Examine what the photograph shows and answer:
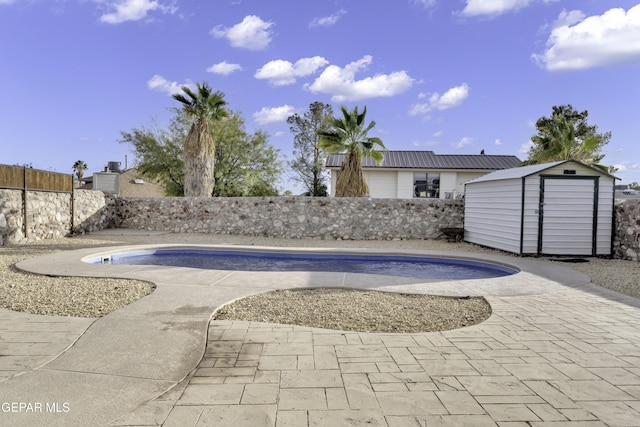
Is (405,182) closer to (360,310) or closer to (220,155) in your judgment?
(220,155)

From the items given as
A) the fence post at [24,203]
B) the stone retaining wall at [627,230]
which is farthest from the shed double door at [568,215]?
the fence post at [24,203]

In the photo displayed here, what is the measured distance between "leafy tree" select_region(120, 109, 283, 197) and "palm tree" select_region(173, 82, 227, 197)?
6.52m

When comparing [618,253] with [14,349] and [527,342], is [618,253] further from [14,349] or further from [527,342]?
[14,349]

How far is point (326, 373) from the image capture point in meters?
2.86

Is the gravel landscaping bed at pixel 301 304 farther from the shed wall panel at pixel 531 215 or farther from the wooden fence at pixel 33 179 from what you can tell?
the wooden fence at pixel 33 179

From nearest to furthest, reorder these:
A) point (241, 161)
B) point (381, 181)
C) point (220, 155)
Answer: point (381, 181) < point (220, 155) < point (241, 161)

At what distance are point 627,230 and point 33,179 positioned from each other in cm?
1598

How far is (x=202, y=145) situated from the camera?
1689 cm

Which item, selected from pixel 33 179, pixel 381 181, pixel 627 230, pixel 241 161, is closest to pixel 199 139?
pixel 33 179

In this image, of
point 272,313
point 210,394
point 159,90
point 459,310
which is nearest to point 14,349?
point 210,394

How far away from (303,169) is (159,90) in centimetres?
1243

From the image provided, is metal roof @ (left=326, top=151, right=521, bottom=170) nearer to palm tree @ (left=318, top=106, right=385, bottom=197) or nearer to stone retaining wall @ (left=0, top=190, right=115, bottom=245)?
palm tree @ (left=318, top=106, right=385, bottom=197)

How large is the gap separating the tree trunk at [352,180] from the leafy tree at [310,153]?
1293 cm

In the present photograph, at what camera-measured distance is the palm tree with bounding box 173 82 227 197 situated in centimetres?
1681
